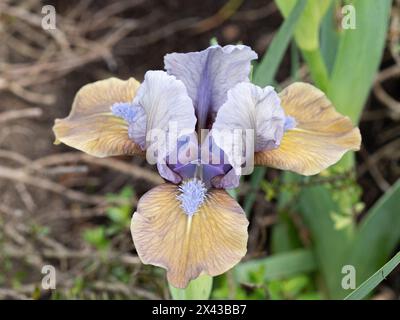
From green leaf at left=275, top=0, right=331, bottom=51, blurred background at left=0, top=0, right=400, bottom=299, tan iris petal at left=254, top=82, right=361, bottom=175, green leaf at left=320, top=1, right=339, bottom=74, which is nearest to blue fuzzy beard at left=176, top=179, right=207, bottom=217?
tan iris petal at left=254, top=82, right=361, bottom=175

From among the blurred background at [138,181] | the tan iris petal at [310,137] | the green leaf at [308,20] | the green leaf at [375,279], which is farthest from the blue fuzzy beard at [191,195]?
the green leaf at [308,20]

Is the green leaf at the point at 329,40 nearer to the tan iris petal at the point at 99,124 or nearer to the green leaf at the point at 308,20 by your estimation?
the green leaf at the point at 308,20

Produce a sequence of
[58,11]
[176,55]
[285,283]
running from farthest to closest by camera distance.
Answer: [58,11] → [285,283] → [176,55]

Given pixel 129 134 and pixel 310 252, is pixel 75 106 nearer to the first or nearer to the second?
pixel 129 134

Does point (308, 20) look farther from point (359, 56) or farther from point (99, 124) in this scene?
point (99, 124)

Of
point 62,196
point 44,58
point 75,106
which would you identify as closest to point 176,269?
point 75,106

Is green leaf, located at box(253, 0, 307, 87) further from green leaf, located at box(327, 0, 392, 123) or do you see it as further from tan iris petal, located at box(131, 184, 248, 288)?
tan iris petal, located at box(131, 184, 248, 288)
